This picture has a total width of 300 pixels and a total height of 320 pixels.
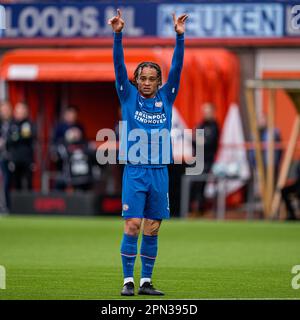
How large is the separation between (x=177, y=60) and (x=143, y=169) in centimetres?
110

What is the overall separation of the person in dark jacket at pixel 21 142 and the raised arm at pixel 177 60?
1357 cm

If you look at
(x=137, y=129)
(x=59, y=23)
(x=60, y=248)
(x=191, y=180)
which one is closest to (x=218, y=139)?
(x=191, y=180)

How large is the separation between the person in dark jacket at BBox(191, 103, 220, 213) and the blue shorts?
42.5 ft

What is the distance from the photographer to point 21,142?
2447cm

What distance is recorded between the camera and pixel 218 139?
23.9 metres

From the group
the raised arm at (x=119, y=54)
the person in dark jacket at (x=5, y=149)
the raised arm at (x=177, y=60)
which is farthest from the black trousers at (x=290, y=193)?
the raised arm at (x=119, y=54)

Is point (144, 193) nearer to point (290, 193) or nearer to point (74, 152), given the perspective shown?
point (290, 193)

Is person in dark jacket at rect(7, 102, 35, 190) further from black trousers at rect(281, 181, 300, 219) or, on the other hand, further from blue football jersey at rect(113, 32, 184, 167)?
blue football jersey at rect(113, 32, 184, 167)

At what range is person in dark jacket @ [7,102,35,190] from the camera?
24.2 metres

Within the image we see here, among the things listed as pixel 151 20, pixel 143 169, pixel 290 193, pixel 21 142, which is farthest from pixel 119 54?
pixel 151 20

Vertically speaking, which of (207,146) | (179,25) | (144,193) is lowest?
(207,146)

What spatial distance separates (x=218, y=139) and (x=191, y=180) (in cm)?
126

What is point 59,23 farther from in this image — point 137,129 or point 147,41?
point 137,129

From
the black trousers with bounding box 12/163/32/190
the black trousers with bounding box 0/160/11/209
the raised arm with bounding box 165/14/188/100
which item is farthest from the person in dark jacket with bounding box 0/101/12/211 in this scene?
the raised arm with bounding box 165/14/188/100
